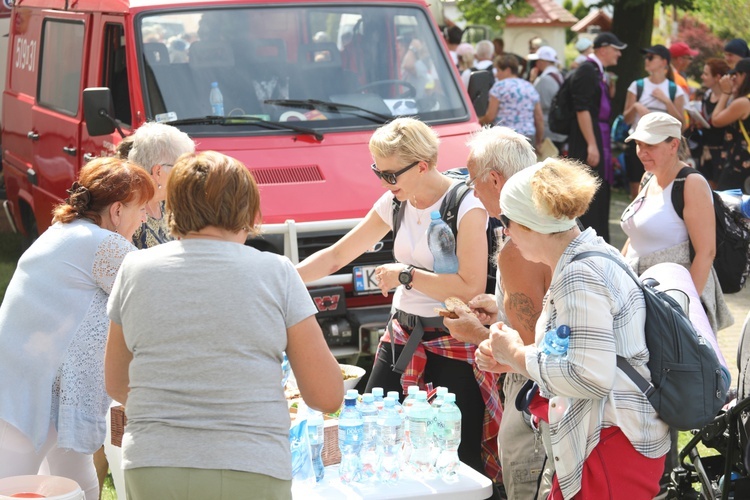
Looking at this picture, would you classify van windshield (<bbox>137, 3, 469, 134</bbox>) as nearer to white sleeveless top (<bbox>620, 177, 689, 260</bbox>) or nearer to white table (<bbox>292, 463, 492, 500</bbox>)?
white sleeveless top (<bbox>620, 177, 689, 260</bbox>)

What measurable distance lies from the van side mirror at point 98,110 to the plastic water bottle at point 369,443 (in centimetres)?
334

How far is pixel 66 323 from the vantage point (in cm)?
→ 351

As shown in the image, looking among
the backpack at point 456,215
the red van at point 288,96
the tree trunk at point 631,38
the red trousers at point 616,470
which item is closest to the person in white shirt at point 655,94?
the red van at point 288,96

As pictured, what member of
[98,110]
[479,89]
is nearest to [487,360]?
[98,110]

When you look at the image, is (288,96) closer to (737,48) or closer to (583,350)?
(583,350)

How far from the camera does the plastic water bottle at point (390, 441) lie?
3268 mm

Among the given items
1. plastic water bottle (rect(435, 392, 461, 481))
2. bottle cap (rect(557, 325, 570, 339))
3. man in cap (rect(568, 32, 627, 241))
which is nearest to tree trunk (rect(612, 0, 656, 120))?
man in cap (rect(568, 32, 627, 241))

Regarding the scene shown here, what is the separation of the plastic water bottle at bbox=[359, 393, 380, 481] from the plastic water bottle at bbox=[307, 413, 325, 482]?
135 millimetres

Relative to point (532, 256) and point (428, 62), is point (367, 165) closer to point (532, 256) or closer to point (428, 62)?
point (428, 62)

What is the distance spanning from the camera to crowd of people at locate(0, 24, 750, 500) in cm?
257

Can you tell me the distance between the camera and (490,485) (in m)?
3.25

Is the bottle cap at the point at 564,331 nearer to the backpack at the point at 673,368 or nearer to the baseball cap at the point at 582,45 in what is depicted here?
the backpack at the point at 673,368

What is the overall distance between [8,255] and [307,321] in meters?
9.59

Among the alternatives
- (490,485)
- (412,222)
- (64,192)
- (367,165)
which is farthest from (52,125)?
(490,485)
